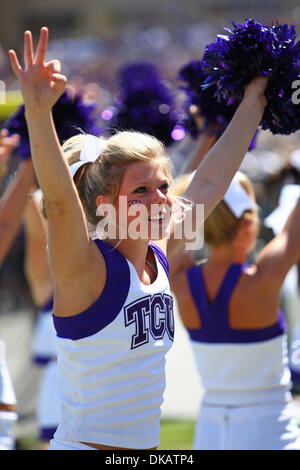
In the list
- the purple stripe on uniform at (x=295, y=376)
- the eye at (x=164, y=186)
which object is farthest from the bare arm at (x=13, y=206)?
the purple stripe on uniform at (x=295, y=376)

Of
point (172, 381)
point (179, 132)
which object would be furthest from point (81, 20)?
point (179, 132)

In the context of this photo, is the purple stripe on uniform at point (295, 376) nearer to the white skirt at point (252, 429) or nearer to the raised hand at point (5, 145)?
the white skirt at point (252, 429)

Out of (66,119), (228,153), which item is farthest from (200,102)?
(228,153)

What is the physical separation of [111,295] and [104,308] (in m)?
0.03

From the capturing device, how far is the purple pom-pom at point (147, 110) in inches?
113

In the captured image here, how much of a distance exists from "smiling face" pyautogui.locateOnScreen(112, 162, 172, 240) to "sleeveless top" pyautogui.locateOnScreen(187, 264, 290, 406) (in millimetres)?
918

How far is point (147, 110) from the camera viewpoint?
293 centimetres

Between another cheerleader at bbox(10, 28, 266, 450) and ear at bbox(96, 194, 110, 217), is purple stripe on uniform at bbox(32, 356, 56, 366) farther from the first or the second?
ear at bbox(96, 194, 110, 217)

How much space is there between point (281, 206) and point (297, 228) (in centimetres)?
40

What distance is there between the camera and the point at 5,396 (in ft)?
8.91

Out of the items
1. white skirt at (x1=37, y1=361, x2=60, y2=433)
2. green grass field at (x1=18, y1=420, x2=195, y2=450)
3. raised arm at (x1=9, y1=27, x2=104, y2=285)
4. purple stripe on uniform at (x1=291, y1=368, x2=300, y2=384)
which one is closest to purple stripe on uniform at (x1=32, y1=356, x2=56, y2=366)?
white skirt at (x1=37, y1=361, x2=60, y2=433)

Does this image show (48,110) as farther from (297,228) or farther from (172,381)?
(172,381)

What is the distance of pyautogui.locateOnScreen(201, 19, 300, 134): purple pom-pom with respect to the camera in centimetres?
195

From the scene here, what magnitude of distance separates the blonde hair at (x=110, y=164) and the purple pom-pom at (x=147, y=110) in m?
0.85
